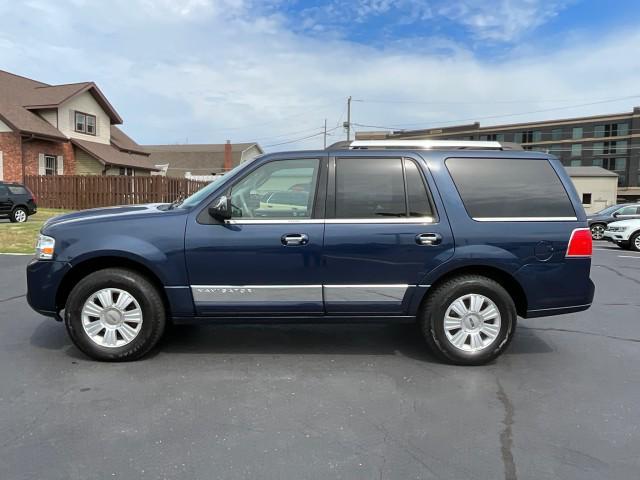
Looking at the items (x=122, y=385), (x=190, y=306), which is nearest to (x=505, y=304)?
(x=190, y=306)

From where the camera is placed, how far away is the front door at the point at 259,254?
13.0 ft

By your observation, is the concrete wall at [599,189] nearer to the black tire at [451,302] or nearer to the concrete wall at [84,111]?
the concrete wall at [84,111]

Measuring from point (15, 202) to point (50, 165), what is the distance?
9710 millimetres

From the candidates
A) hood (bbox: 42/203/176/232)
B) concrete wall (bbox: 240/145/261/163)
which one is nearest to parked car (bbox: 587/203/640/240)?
hood (bbox: 42/203/176/232)

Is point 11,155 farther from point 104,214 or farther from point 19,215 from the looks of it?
point 104,214

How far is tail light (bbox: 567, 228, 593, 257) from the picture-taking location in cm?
407

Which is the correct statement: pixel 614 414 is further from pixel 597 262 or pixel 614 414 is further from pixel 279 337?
pixel 597 262

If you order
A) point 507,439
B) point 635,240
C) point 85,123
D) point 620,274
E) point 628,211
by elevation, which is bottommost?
point 507,439

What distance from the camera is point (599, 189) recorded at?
55.1 meters

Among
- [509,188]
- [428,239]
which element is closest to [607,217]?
[509,188]

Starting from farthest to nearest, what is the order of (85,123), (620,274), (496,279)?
(85,123)
(620,274)
(496,279)

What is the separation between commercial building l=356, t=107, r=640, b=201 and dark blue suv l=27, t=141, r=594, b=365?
73.1 metres

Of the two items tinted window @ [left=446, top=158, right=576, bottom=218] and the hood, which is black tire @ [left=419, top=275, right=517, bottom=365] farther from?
the hood

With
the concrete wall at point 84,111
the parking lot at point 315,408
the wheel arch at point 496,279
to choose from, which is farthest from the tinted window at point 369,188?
the concrete wall at point 84,111
